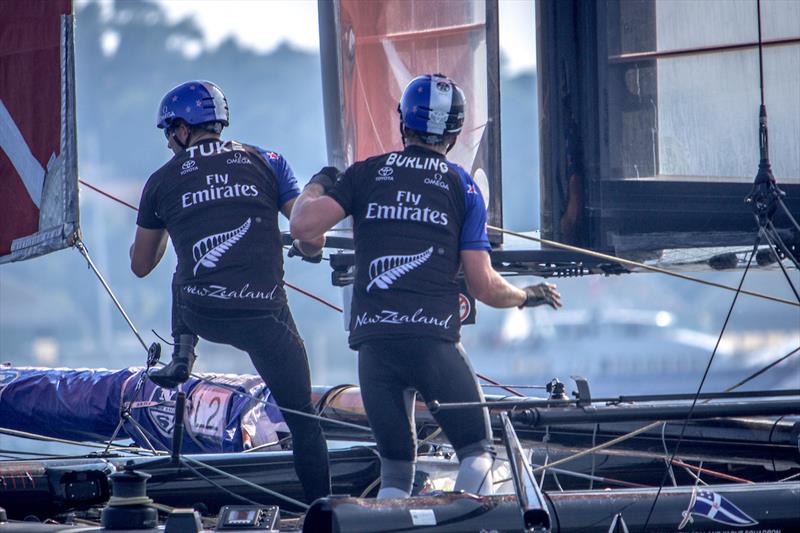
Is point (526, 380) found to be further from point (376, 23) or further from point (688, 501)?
point (688, 501)

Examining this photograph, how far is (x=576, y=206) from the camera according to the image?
559 cm

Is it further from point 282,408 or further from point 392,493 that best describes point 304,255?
point 392,493

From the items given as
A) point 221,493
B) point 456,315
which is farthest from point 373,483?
point 456,315

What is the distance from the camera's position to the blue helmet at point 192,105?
4.31 m

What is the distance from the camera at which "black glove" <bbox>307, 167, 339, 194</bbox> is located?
3908 mm

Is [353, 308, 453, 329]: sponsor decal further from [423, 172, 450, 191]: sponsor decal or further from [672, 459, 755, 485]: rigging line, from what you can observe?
[672, 459, 755, 485]: rigging line

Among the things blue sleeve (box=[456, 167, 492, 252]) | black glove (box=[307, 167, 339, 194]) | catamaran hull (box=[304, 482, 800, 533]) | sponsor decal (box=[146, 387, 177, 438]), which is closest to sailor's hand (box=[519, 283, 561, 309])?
blue sleeve (box=[456, 167, 492, 252])

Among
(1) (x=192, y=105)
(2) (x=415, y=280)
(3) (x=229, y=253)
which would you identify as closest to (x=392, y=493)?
(2) (x=415, y=280)

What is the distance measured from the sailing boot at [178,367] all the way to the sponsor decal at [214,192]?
17.8 inches

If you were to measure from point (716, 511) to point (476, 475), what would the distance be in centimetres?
64

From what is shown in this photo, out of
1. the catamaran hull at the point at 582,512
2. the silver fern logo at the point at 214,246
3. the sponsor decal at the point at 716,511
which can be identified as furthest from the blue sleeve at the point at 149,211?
the sponsor decal at the point at 716,511

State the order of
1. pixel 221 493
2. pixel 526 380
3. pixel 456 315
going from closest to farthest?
1. pixel 456 315
2. pixel 221 493
3. pixel 526 380

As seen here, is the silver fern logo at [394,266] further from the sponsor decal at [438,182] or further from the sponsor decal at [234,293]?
the sponsor decal at [234,293]

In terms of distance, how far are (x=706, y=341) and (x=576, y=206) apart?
35.4 meters
